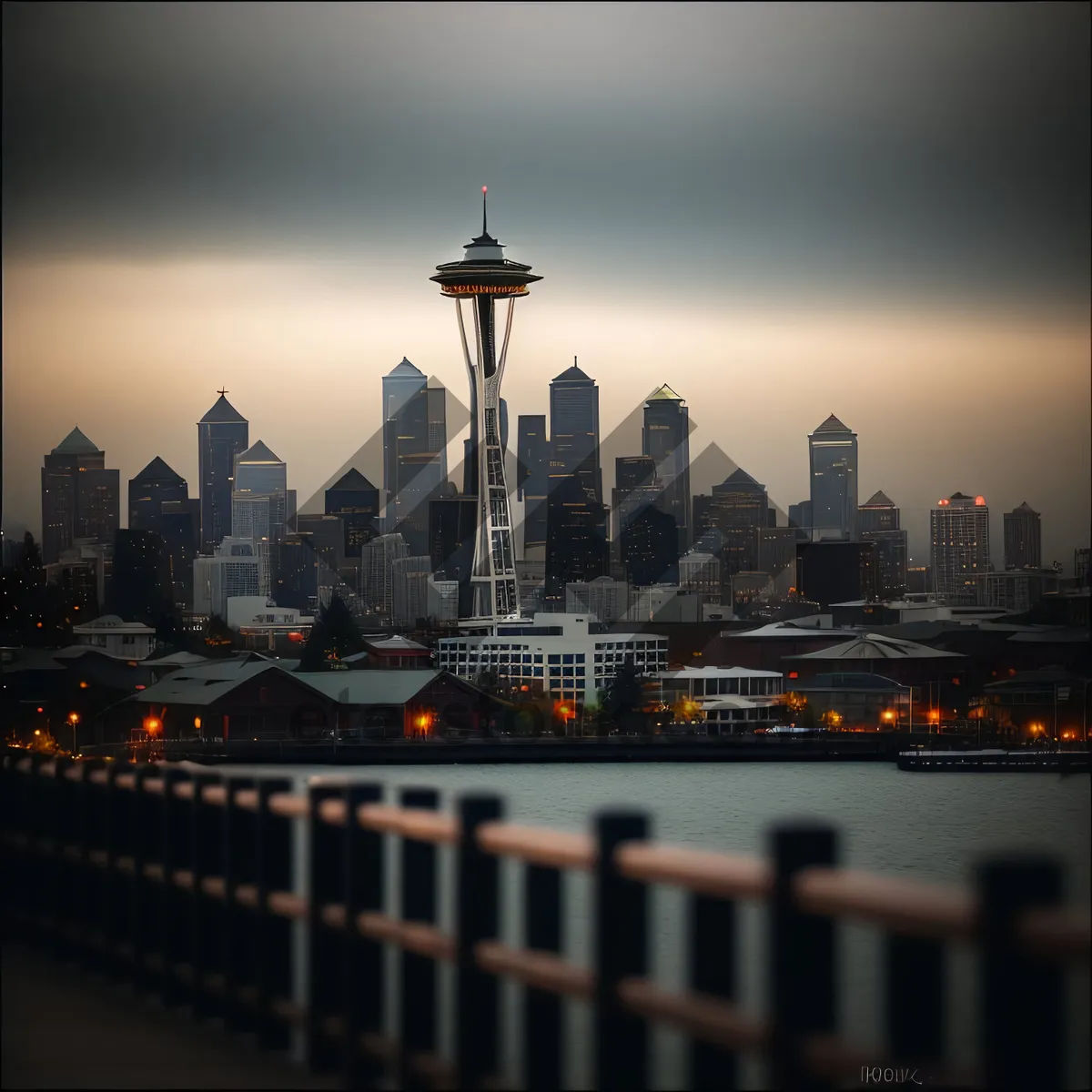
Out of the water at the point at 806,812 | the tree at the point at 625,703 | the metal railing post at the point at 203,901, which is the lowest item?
the water at the point at 806,812

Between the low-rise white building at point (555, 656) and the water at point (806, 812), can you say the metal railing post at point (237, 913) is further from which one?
the low-rise white building at point (555, 656)

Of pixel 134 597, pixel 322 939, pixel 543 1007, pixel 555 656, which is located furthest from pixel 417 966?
pixel 134 597

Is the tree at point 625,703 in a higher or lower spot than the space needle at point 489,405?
lower

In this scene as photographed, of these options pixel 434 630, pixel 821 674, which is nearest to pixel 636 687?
pixel 821 674

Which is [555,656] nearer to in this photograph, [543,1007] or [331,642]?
[331,642]

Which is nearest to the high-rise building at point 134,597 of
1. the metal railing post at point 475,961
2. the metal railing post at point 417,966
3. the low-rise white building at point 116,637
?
the low-rise white building at point 116,637

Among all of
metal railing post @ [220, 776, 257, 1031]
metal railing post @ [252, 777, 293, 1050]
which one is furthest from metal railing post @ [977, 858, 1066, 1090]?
metal railing post @ [220, 776, 257, 1031]

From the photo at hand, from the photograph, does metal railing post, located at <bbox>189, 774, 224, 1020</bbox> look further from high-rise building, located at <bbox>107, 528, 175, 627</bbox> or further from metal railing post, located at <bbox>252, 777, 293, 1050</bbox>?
high-rise building, located at <bbox>107, 528, 175, 627</bbox>
